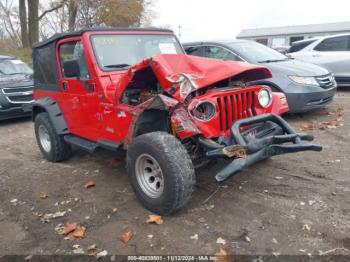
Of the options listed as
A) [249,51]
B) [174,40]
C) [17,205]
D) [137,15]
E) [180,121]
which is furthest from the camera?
[137,15]

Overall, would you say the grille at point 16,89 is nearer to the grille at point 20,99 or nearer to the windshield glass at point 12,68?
the grille at point 20,99

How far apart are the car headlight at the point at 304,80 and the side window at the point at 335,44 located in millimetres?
4135

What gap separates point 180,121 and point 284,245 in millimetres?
1410

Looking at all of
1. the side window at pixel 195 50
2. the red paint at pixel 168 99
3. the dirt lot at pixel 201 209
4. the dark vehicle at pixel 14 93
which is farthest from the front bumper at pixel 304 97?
the dark vehicle at pixel 14 93

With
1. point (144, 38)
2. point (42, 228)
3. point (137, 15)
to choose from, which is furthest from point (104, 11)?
point (42, 228)

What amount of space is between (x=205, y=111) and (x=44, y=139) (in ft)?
10.9

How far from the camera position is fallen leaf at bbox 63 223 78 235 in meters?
3.26

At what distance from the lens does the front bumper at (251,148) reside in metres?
2.99

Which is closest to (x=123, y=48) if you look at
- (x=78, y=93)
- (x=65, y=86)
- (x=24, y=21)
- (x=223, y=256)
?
(x=78, y=93)

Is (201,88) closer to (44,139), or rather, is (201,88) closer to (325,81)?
(44,139)

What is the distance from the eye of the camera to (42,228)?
11.1 feet

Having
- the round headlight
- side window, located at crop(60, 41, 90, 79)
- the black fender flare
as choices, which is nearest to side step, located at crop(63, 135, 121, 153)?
the black fender flare

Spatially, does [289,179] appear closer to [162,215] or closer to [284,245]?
[284,245]

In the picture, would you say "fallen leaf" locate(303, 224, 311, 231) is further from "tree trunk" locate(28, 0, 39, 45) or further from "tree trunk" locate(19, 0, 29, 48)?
"tree trunk" locate(19, 0, 29, 48)
